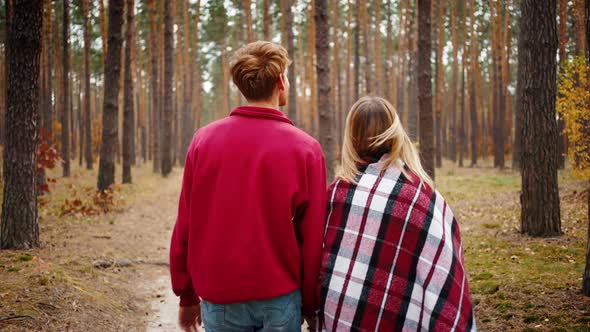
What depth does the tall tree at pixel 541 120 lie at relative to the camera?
7.16 meters

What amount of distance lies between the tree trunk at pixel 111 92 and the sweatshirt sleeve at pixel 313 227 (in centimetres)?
1178

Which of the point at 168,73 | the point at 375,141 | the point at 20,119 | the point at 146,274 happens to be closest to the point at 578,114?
the point at 146,274

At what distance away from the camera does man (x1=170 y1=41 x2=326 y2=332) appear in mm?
2047

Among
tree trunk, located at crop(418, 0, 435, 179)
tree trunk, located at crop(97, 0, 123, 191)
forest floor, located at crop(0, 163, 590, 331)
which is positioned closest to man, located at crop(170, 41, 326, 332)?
forest floor, located at crop(0, 163, 590, 331)

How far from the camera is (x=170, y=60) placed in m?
19.9

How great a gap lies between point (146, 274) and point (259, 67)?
5.50m

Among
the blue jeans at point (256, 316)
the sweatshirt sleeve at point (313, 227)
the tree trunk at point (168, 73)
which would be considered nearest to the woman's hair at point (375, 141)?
the sweatshirt sleeve at point (313, 227)

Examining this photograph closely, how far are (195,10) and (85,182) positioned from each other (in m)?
15.8

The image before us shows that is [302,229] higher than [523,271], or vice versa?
[302,229]

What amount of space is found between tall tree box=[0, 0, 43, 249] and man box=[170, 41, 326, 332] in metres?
5.10

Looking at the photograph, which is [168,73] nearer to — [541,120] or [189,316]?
[541,120]

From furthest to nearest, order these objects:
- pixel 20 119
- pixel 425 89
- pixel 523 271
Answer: pixel 425 89
pixel 20 119
pixel 523 271

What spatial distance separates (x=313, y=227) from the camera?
85.8 inches

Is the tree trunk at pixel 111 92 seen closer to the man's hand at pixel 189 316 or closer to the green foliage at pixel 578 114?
the green foliage at pixel 578 114
